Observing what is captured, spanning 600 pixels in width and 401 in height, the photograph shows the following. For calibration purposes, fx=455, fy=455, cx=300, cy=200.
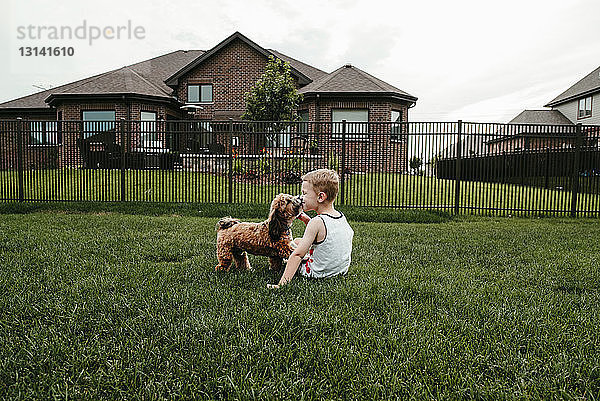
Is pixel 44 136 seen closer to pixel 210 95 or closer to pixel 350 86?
pixel 210 95

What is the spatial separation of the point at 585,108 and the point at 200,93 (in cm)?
2644

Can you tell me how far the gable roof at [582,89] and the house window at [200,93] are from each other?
81.0ft

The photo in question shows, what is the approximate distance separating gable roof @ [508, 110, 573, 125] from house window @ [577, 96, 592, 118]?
117cm

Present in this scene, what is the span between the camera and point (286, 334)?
2.91 m

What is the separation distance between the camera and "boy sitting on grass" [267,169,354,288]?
14.3ft

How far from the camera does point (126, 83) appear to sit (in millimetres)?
23250

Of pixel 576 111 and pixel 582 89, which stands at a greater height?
pixel 582 89

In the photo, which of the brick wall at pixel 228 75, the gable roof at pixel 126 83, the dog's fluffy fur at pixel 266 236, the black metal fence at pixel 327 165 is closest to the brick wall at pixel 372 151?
the black metal fence at pixel 327 165

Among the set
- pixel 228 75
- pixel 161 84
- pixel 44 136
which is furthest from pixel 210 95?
pixel 44 136

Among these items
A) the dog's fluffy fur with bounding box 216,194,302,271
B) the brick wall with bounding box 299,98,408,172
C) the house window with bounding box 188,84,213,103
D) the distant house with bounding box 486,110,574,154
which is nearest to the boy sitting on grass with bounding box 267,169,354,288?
the dog's fluffy fur with bounding box 216,194,302,271

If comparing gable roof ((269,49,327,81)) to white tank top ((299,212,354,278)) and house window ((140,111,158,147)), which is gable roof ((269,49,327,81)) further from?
white tank top ((299,212,354,278))

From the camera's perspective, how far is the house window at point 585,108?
31.3m

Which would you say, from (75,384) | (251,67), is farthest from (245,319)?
(251,67)

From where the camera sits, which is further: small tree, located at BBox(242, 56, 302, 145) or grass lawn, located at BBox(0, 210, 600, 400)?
small tree, located at BBox(242, 56, 302, 145)
